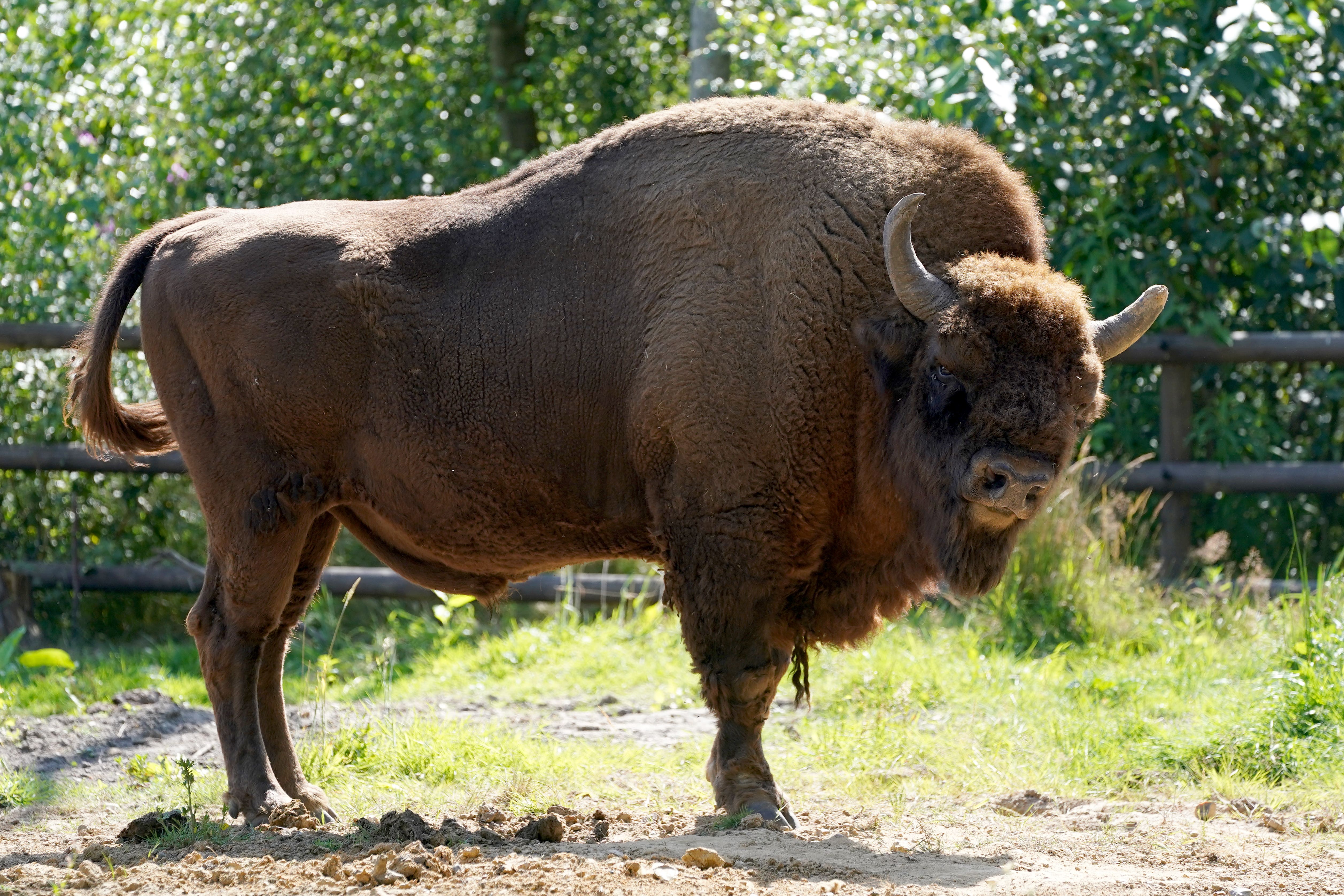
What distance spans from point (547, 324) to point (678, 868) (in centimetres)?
185

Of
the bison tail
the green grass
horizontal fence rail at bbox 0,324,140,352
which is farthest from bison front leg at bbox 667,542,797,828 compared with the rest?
horizontal fence rail at bbox 0,324,140,352

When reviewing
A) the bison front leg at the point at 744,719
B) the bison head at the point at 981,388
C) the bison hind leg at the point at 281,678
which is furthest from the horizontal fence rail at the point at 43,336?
the bison head at the point at 981,388

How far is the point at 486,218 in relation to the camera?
4551mm

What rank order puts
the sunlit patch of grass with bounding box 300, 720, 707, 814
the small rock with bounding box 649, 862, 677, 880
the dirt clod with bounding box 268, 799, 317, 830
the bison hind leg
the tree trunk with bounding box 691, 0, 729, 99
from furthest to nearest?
the tree trunk with bounding box 691, 0, 729, 99, the sunlit patch of grass with bounding box 300, 720, 707, 814, the bison hind leg, the dirt clod with bounding box 268, 799, 317, 830, the small rock with bounding box 649, 862, 677, 880

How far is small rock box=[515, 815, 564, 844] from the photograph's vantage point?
3.88 meters

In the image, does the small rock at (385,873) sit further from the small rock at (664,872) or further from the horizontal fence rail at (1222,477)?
the horizontal fence rail at (1222,477)

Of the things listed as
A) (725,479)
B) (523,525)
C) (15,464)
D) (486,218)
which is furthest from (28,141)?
(725,479)

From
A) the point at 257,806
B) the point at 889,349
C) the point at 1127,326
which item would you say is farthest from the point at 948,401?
the point at 257,806

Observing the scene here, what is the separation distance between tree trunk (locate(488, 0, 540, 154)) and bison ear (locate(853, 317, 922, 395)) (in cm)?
661

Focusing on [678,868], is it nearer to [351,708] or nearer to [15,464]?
[351,708]

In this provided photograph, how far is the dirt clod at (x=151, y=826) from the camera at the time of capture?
3.97 metres

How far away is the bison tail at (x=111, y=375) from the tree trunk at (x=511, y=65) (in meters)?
5.51

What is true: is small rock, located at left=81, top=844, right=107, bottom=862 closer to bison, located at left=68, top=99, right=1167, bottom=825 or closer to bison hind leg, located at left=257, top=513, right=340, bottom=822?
bison, located at left=68, top=99, right=1167, bottom=825

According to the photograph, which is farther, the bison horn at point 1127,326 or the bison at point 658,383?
the bison horn at point 1127,326
